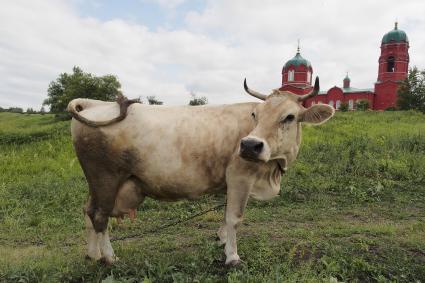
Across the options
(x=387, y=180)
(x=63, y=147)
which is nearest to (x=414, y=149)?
(x=387, y=180)

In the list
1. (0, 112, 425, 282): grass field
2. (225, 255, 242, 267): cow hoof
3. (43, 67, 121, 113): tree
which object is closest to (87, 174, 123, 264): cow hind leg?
(0, 112, 425, 282): grass field

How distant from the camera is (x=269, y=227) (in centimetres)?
634

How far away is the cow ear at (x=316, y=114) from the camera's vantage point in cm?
396

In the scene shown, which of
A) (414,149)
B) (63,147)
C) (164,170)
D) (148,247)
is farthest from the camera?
(63,147)

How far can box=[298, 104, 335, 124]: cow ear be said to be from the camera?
396 cm

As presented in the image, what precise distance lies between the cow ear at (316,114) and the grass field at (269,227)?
1.57 metres

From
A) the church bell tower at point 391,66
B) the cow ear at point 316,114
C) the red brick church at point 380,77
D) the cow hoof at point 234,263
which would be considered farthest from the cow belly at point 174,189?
the church bell tower at point 391,66

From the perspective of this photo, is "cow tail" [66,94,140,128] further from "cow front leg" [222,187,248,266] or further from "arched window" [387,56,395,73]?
"arched window" [387,56,395,73]

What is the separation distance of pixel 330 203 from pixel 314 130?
8598 mm

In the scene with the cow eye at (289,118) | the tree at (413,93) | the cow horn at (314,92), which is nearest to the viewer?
the cow horn at (314,92)

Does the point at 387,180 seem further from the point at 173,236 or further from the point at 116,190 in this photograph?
the point at 116,190

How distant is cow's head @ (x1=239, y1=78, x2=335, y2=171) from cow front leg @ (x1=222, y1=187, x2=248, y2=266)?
0.51 metres

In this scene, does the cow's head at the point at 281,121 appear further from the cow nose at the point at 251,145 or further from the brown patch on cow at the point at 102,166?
the brown patch on cow at the point at 102,166

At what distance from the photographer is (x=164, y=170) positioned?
3.89m
